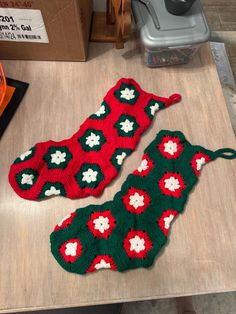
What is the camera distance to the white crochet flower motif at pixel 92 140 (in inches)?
24.5

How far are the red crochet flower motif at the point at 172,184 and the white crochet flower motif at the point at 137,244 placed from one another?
0.10 m

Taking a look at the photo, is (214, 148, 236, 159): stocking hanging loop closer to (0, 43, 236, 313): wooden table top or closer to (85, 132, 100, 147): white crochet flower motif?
(0, 43, 236, 313): wooden table top

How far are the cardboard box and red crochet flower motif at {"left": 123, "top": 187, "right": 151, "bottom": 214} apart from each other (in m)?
0.34

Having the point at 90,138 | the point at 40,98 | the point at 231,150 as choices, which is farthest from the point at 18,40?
the point at 231,150

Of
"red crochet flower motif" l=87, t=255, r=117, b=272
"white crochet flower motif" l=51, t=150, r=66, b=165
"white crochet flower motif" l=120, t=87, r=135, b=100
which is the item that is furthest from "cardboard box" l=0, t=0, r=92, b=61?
"red crochet flower motif" l=87, t=255, r=117, b=272

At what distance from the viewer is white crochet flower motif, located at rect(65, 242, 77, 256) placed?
0.53m

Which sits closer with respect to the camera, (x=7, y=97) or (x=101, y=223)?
(x=101, y=223)

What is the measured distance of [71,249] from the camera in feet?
1.74

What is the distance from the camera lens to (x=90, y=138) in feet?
2.05

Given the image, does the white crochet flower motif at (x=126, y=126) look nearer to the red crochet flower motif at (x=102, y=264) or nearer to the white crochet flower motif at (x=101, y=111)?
the white crochet flower motif at (x=101, y=111)

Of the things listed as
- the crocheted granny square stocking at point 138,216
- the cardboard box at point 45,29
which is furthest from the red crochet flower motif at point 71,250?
the cardboard box at point 45,29

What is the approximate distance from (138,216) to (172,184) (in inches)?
3.7

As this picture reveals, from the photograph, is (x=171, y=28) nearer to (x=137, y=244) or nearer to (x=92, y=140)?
(x=92, y=140)

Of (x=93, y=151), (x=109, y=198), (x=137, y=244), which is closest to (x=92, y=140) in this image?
(x=93, y=151)
